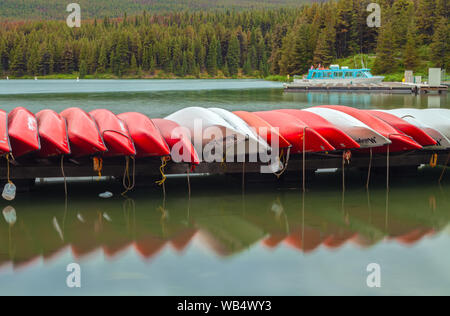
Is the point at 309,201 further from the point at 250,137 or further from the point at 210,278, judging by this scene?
the point at 210,278

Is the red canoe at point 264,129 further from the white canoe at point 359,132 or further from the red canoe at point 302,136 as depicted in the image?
the white canoe at point 359,132

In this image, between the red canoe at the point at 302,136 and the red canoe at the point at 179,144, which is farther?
the red canoe at the point at 302,136

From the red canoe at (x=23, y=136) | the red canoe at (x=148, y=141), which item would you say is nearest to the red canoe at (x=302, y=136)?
the red canoe at (x=148, y=141)

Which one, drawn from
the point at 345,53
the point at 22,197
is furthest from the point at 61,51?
the point at 22,197

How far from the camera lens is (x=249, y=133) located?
29.5ft

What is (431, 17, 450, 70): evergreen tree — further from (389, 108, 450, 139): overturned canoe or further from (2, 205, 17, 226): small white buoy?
(2, 205, 17, 226): small white buoy

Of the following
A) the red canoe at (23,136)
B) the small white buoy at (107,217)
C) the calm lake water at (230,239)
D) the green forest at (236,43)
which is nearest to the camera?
the calm lake water at (230,239)

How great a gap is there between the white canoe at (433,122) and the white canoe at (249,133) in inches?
124

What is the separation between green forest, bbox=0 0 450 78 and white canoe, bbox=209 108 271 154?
8122cm

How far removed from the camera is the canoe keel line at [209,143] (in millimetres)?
8258

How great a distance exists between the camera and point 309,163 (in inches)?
370

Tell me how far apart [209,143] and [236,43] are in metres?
162

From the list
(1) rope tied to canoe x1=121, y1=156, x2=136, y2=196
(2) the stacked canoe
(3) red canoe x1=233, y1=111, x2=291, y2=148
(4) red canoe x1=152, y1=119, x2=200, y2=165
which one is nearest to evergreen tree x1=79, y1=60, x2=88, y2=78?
(2) the stacked canoe
